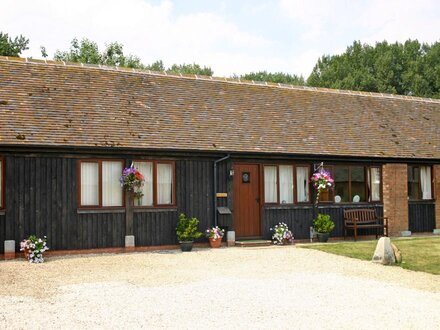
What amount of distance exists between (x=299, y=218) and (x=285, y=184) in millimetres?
1237

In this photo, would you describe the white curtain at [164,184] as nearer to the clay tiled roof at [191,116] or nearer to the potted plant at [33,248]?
the clay tiled roof at [191,116]

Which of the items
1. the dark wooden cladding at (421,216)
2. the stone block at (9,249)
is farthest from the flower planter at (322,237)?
the stone block at (9,249)

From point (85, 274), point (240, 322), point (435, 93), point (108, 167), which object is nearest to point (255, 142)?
point (108, 167)

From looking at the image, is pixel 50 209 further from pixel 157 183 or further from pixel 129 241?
pixel 157 183

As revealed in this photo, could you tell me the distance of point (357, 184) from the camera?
21109mm

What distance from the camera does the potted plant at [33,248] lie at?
14812 millimetres

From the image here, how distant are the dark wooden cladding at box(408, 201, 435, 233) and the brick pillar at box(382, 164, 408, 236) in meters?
0.42

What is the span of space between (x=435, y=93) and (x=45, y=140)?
40.1 m

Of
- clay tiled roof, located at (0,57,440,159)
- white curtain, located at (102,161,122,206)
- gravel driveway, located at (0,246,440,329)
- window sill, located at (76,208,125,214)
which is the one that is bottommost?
gravel driveway, located at (0,246,440,329)

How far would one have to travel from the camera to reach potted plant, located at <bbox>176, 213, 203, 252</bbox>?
17.0 m

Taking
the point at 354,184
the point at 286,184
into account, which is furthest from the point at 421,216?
the point at 286,184

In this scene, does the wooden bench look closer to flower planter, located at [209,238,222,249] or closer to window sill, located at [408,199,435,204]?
window sill, located at [408,199,435,204]

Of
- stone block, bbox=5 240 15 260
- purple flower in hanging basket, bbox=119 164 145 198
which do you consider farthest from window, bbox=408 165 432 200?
stone block, bbox=5 240 15 260

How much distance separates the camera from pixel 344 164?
68.1 feet
